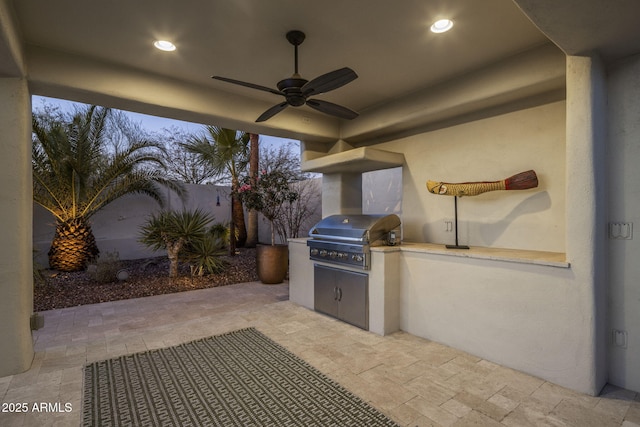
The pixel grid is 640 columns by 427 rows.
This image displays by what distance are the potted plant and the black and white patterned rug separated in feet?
9.82

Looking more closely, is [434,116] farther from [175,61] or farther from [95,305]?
[95,305]

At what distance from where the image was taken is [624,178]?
2.47m

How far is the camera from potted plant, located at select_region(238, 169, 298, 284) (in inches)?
237

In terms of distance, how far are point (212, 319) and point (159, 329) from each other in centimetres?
63

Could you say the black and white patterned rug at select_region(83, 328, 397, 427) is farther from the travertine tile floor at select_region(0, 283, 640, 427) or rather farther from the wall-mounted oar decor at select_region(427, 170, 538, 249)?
the wall-mounted oar decor at select_region(427, 170, 538, 249)

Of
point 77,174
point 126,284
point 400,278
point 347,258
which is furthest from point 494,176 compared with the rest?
point 77,174

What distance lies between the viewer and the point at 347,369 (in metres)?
2.78

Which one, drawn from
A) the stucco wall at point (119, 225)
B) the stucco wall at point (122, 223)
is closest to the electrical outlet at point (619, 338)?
the stucco wall at point (122, 223)

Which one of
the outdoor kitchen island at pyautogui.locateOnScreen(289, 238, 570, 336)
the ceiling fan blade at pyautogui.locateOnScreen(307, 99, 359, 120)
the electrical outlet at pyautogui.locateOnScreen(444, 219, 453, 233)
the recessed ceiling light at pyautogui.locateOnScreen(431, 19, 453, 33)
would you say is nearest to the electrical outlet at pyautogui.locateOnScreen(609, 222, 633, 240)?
the outdoor kitchen island at pyautogui.locateOnScreen(289, 238, 570, 336)

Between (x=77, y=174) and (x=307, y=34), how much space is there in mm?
5605

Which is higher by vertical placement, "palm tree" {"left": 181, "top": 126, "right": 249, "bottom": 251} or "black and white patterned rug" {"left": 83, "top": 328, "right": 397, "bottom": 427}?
"palm tree" {"left": 181, "top": 126, "right": 249, "bottom": 251}

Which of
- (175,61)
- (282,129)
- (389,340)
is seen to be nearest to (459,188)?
(389,340)

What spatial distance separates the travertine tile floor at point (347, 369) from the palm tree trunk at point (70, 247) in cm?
221

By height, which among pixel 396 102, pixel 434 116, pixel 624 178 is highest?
pixel 396 102
